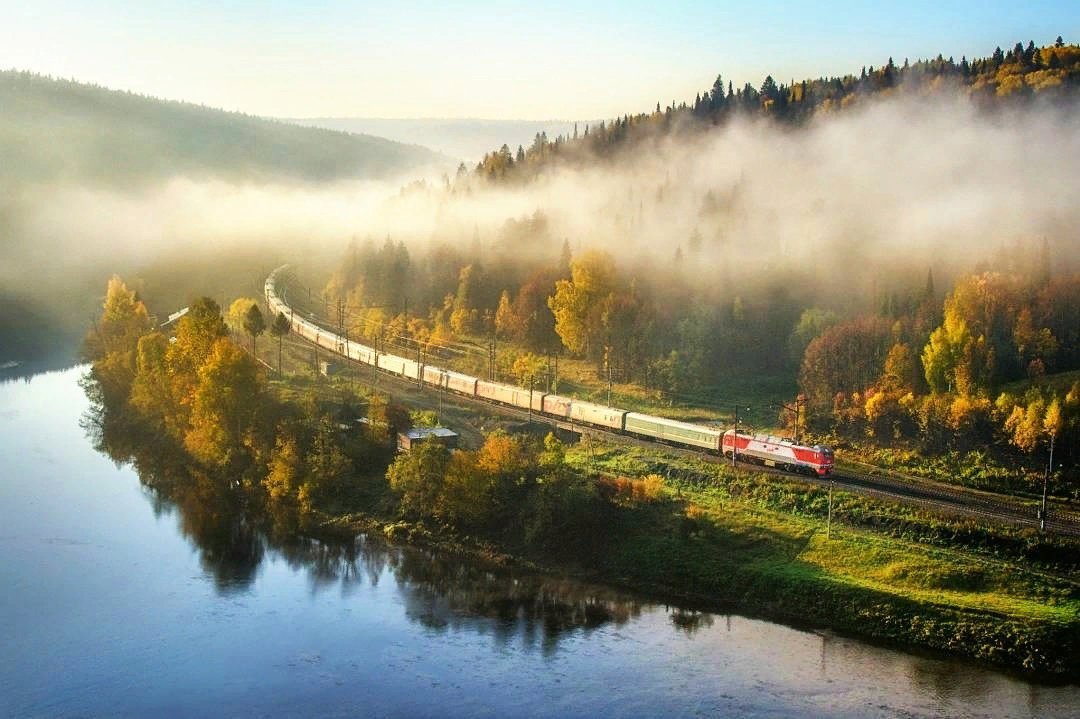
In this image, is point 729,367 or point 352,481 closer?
point 352,481

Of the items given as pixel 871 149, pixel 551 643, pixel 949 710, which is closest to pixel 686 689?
pixel 551 643

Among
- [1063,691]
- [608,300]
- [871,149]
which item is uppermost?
[871,149]

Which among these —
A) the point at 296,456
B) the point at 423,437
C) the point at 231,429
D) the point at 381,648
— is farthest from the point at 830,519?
the point at 231,429

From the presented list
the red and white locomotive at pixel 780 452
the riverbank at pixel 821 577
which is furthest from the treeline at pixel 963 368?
the riverbank at pixel 821 577

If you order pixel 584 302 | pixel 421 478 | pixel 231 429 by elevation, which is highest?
pixel 584 302

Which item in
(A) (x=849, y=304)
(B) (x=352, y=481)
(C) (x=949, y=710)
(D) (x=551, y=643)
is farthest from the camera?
(A) (x=849, y=304)

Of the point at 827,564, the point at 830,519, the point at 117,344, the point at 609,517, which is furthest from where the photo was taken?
the point at 117,344

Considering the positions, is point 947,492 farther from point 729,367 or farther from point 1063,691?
point 729,367

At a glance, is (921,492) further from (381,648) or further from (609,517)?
(381,648)
